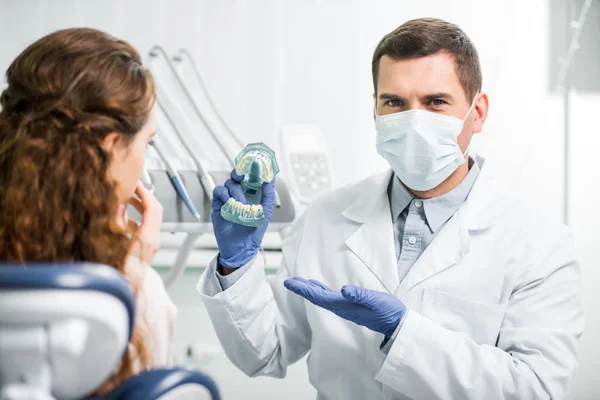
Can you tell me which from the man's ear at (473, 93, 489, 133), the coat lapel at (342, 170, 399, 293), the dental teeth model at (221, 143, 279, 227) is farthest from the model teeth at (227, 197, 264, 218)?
the man's ear at (473, 93, 489, 133)

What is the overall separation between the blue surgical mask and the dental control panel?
63 centimetres

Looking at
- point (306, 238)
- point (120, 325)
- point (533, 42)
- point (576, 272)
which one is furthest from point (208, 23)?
point (120, 325)

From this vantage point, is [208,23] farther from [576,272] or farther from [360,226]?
[576,272]

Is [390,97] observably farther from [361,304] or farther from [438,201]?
[361,304]

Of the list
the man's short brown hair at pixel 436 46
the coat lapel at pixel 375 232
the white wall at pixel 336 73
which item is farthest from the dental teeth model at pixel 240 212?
the white wall at pixel 336 73

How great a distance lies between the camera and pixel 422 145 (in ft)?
4.56

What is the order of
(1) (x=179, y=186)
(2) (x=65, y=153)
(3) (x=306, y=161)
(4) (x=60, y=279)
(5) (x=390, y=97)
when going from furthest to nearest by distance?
(3) (x=306, y=161) < (1) (x=179, y=186) < (5) (x=390, y=97) < (2) (x=65, y=153) < (4) (x=60, y=279)

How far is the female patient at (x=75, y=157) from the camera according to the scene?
776 millimetres

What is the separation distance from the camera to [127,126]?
882 mm

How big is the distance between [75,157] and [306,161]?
1.34m

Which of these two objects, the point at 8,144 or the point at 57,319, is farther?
the point at 8,144

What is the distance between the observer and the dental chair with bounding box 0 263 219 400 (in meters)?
0.56

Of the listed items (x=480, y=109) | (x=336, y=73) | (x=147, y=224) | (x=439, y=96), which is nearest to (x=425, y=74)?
(x=439, y=96)

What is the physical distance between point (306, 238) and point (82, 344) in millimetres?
989
